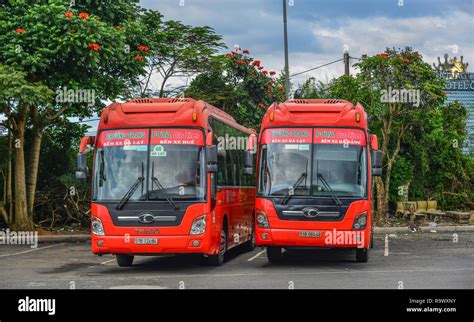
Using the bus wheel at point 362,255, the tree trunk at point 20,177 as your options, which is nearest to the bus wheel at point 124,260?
the bus wheel at point 362,255

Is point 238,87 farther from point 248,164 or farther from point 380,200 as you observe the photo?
point 248,164

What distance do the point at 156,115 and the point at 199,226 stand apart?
2372 millimetres

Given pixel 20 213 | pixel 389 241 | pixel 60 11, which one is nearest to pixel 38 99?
pixel 60 11

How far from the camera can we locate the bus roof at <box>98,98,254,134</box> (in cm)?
1606

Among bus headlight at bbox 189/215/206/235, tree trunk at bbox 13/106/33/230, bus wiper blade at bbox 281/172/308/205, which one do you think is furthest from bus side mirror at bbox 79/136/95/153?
tree trunk at bbox 13/106/33/230

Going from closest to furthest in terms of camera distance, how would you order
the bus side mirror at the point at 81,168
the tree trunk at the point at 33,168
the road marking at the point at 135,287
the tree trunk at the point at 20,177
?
the road marking at the point at 135,287 < the bus side mirror at the point at 81,168 < the tree trunk at the point at 20,177 < the tree trunk at the point at 33,168

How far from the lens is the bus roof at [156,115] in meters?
16.1

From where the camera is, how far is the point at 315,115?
17016 millimetres

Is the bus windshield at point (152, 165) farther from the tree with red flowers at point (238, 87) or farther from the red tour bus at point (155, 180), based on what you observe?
the tree with red flowers at point (238, 87)

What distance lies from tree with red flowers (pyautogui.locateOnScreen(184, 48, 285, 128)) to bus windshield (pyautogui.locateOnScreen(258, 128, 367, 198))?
15.4 meters

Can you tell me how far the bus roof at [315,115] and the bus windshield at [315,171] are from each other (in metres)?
0.46
